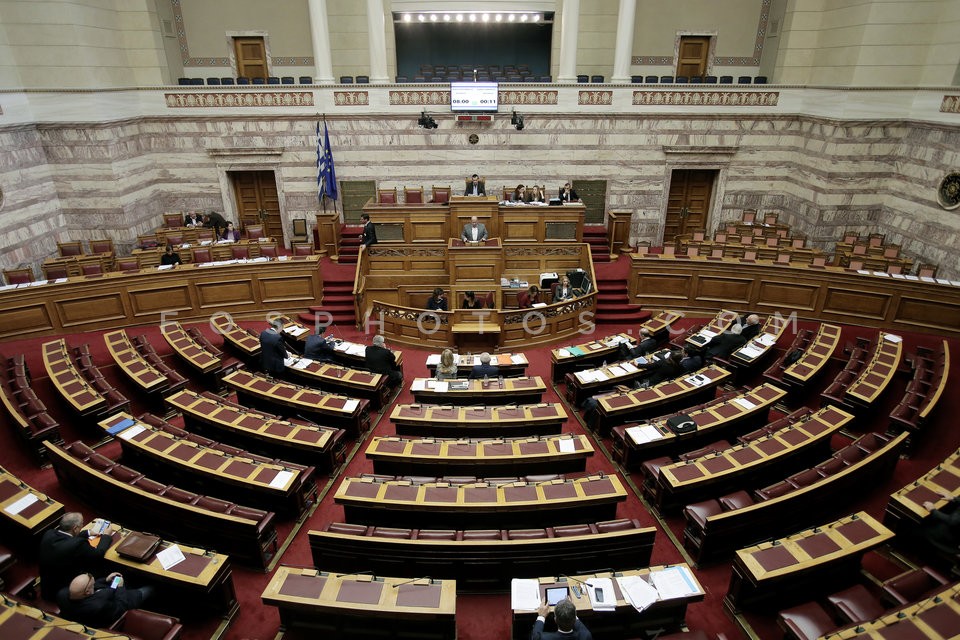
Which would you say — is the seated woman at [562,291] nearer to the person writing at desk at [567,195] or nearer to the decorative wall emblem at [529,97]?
the person writing at desk at [567,195]

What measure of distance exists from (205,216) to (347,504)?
12955 millimetres

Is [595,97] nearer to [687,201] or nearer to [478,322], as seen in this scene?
[687,201]

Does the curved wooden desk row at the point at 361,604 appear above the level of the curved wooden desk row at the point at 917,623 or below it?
below

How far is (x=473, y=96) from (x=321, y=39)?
14.9 ft

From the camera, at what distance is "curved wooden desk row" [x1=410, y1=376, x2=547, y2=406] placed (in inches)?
307

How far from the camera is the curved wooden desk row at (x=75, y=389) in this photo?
7305mm

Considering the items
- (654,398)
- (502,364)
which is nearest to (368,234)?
(502,364)

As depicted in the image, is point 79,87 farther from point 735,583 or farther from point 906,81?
point 906,81

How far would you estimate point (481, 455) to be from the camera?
243 inches

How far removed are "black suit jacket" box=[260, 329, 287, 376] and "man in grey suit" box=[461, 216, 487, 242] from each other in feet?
16.2

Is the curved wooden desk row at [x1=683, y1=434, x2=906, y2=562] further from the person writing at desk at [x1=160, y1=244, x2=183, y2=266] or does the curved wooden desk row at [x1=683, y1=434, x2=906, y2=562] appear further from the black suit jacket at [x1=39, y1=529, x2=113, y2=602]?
the person writing at desk at [x1=160, y1=244, x2=183, y2=266]

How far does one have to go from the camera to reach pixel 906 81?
41.2 ft

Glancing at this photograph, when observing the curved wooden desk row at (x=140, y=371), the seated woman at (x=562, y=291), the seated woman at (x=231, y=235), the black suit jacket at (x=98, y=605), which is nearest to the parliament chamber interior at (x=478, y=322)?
the black suit jacket at (x=98, y=605)

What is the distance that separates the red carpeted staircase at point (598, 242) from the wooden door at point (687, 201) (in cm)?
292
